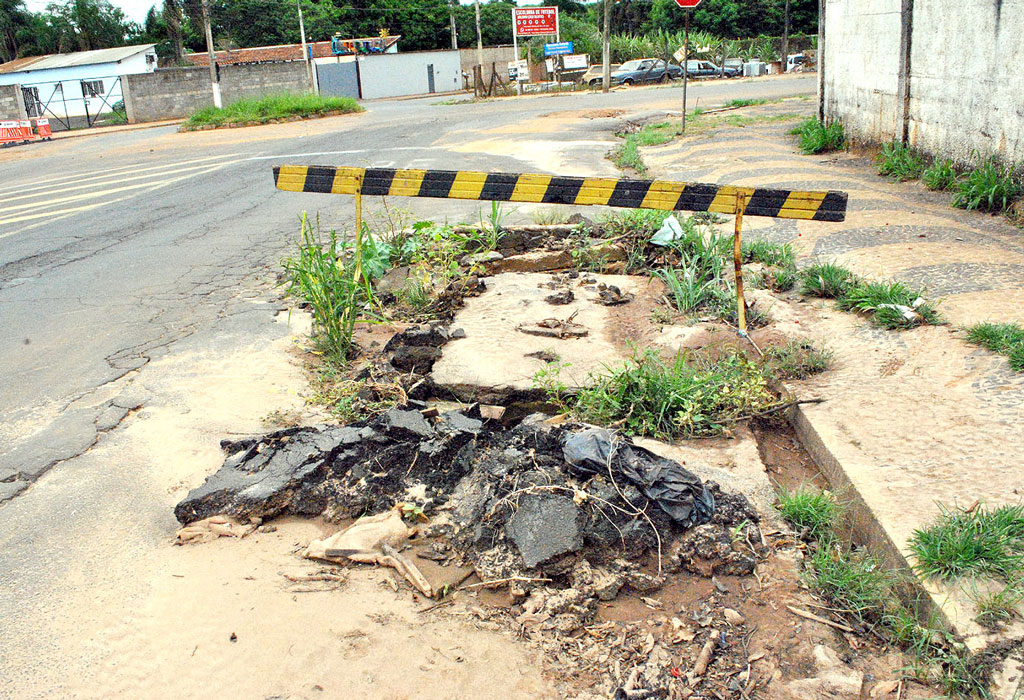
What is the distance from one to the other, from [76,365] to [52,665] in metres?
2.93

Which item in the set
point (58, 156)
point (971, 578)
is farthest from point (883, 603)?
point (58, 156)

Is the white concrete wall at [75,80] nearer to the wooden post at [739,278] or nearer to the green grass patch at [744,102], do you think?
the green grass patch at [744,102]

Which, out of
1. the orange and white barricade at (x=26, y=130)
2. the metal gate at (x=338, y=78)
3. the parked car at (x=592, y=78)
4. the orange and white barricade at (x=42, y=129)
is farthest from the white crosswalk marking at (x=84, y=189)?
the metal gate at (x=338, y=78)

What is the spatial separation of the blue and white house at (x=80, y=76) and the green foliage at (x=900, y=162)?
1655 inches

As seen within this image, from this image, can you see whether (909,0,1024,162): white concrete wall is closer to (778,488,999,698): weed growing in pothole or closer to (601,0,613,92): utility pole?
(778,488,999,698): weed growing in pothole

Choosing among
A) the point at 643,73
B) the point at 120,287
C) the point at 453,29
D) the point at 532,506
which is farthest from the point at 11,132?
the point at 453,29

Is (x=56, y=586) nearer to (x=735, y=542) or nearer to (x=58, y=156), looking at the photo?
(x=735, y=542)

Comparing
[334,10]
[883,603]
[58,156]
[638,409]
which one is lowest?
[883,603]

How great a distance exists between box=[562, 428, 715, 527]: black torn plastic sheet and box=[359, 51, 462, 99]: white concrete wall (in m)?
53.2

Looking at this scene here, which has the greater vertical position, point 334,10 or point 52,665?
point 334,10

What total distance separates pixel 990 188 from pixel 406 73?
50.9m

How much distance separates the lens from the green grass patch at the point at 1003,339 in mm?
4047

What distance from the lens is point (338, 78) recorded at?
52.5 m

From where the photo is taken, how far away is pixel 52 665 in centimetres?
244
